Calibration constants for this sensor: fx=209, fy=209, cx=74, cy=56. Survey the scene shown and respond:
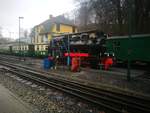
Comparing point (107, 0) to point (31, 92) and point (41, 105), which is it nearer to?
point (31, 92)

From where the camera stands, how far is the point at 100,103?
8.41 meters

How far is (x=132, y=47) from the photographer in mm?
19984

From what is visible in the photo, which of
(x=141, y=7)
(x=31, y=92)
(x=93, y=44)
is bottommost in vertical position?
(x=31, y=92)

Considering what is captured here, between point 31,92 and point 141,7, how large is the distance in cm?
2109

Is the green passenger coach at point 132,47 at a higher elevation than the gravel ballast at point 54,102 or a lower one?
higher

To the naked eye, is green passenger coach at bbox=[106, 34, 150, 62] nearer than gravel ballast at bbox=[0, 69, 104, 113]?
No

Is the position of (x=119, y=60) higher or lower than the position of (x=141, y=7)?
lower

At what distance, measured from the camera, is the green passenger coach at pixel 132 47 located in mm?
18953

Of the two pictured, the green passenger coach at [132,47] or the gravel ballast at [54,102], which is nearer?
the gravel ballast at [54,102]

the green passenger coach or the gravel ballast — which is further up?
the green passenger coach

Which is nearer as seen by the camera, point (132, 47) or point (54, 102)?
point (54, 102)

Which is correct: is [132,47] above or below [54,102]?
above

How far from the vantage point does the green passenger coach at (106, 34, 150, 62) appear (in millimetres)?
18953

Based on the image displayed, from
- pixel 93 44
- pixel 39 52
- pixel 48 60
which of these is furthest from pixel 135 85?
pixel 39 52
